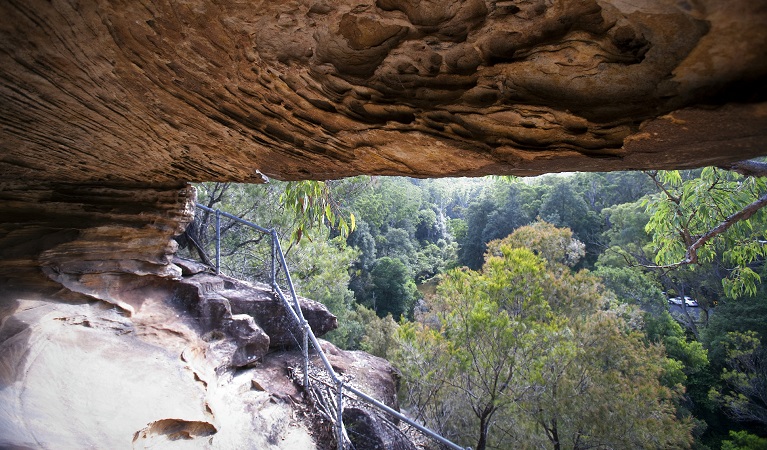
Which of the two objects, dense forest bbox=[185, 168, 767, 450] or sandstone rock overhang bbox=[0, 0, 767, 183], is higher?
sandstone rock overhang bbox=[0, 0, 767, 183]

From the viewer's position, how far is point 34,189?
3.33 meters

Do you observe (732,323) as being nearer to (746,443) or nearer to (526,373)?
(746,443)

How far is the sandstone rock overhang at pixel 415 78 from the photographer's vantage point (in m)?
1.08

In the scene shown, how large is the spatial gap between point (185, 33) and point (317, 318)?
528 cm

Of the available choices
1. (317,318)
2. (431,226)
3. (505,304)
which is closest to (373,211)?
(431,226)

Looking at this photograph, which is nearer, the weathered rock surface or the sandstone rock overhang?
the sandstone rock overhang

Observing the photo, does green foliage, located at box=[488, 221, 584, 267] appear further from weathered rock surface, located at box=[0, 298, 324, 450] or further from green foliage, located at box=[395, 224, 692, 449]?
weathered rock surface, located at box=[0, 298, 324, 450]

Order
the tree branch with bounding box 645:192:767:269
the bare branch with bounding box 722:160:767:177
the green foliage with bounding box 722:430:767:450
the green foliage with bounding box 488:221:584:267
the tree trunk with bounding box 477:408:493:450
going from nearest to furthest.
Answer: the bare branch with bounding box 722:160:767:177 → the tree branch with bounding box 645:192:767:269 → the tree trunk with bounding box 477:408:493:450 → the green foliage with bounding box 722:430:767:450 → the green foliage with bounding box 488:221:584:267

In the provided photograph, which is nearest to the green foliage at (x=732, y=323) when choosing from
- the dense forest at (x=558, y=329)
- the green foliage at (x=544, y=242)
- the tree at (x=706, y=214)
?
the dense forest at (x=558, y=329)

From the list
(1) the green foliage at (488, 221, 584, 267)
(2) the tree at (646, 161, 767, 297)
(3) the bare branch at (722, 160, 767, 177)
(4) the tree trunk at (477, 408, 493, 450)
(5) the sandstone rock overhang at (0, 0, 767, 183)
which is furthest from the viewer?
(1) the green foliage at (488, 221, 584, 267)

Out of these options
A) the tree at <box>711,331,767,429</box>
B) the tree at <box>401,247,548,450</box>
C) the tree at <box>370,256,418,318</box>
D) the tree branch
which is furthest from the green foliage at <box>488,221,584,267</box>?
the tree at <box>370,256,418,318</box>

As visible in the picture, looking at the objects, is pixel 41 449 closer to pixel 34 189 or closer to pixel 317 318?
pixel 34 189

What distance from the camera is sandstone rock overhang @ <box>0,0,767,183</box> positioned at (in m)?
1.08

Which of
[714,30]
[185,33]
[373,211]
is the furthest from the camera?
[373,211]
